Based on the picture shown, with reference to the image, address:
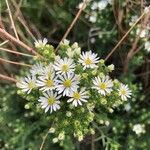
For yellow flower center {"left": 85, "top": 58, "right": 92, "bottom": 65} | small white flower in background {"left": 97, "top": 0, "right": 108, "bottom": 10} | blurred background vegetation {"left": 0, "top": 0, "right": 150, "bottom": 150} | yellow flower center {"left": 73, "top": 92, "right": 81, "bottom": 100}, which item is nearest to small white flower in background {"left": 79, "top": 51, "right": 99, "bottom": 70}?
yellow flower center {"left": 85, "top": 58, "right": 92, "bottom": 65}

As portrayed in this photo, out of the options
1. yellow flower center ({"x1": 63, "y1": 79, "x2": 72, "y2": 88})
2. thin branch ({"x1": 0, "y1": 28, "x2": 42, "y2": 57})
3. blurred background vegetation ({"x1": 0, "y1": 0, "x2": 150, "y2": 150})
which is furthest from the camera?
blurred background vegetation ({"x1": 0, "y1": 0, "x2": 150, "y2": 150})

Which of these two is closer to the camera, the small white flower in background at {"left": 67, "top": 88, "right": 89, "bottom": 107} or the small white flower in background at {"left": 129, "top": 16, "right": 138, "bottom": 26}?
the small white flower in background at {"left": 67, "top": 88, "right": 89, "bottom": 107}

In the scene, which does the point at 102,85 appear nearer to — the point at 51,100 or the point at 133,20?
the point at 51,100

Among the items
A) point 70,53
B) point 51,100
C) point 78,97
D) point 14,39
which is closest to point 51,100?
point 51,100

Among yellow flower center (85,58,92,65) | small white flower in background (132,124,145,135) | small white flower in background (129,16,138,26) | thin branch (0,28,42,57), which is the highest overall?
small white flower in background (129,16,138,26)

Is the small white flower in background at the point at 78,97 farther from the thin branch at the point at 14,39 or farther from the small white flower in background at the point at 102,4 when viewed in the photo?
the small white flower in background at the point at 102,4

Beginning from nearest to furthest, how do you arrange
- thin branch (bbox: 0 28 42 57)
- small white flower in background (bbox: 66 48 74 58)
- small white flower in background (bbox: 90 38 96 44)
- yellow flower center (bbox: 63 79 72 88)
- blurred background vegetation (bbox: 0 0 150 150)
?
yellow flower center (bbox: 63 79 72 88) < small white flower in background (bbox: 66 48 74 58) < thin branch (bbox: 0 28 42 57) < blurred background vegetation (bbox: 0 0 150 150) < small white flower in background (bbox: 90 38 96 44)

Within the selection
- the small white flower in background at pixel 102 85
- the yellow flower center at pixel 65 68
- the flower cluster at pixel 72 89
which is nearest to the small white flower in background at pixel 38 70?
the flower cluster at pixel 72 89

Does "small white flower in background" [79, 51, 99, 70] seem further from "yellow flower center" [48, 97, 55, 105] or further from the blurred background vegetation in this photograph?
the blurred background vegetation
